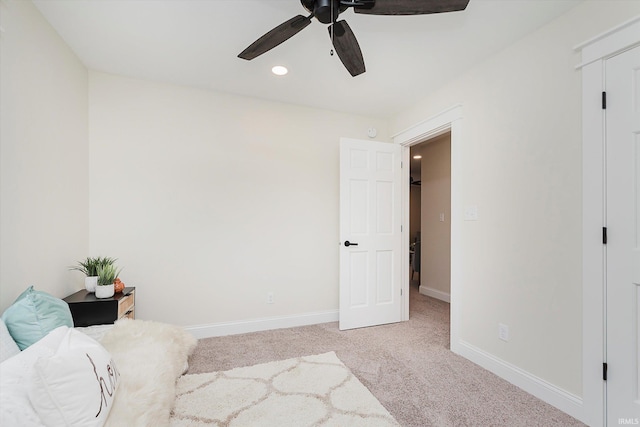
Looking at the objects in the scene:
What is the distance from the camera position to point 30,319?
56.9 inches

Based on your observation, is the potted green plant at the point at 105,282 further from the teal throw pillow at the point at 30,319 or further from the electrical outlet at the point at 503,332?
the electrical outlet at the point at 503,332

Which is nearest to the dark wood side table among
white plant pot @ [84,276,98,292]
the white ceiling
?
white plant pot @ [84,276,98,292]

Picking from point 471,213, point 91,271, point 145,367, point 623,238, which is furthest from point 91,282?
point 623,238

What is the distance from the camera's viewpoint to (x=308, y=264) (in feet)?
11.8

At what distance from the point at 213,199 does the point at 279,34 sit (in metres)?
1.93

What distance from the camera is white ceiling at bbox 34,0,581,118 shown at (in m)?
1.99

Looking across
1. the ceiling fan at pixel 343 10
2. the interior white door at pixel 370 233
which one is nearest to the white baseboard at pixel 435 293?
the interior white door at pixel 370 233

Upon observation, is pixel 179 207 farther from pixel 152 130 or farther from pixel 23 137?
pixel 23 137

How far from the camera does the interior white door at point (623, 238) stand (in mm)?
1652

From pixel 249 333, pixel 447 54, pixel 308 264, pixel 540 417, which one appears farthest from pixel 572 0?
pixel 249 333

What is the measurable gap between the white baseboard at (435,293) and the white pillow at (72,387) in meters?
4.34

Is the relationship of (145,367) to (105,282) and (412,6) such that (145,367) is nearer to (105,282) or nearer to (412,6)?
(105,282)

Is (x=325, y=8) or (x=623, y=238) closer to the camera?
(x=325, y=8)

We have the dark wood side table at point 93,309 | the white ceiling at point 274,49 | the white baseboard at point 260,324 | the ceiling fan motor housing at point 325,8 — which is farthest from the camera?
the white baseboard at point 260,324
